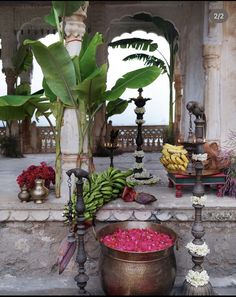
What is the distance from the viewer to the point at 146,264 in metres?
2.77

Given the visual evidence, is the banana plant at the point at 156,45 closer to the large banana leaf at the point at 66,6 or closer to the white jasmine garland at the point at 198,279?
the large banana leaf at the point at 66,6

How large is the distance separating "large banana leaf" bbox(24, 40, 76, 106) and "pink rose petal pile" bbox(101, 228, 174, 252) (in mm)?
1383

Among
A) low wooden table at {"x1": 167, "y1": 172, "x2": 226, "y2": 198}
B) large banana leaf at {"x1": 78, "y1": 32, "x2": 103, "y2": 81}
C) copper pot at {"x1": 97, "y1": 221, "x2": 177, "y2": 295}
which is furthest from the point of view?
low wooden table at {"x1": 167, "y1": 172, "x2": 226, "y2": 198}

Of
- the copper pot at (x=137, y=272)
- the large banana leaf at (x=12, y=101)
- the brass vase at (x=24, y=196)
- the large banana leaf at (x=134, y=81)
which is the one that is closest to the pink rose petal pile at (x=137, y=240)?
the copper pot at (x=137, y=272)

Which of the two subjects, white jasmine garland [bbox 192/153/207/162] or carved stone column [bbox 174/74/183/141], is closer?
white jasmine garland [bbox 192/153/207/162]

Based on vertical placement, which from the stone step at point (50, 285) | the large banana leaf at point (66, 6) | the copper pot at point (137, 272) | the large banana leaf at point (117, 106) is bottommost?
the stone step at point (50, 285)

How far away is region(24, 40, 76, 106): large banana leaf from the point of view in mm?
3219

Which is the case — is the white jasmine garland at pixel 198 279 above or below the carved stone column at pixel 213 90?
below

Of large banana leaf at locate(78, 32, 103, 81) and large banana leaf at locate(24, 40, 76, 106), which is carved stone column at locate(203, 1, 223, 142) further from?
large banana leaf at locate(24, 40, 76, 106)

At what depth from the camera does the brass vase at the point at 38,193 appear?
3.68 metres

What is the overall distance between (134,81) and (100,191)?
45.0 inches

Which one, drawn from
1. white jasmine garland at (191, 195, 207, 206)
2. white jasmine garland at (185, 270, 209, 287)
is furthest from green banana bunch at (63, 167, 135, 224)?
white jasmine garland at (185, 270, 209, 287)

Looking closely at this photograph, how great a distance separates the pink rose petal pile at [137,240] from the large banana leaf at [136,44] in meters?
7.08

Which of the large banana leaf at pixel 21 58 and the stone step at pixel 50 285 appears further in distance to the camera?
the large banana leaf at pixel 21 58
